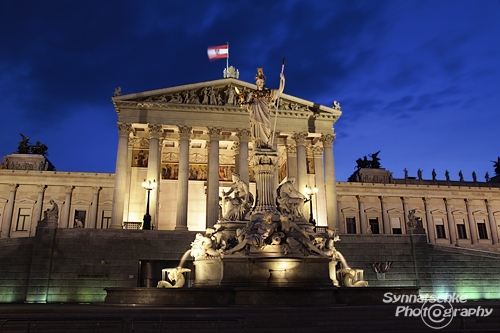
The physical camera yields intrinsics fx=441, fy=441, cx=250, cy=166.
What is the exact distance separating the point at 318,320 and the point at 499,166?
2992 inches

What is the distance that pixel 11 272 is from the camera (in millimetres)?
25656

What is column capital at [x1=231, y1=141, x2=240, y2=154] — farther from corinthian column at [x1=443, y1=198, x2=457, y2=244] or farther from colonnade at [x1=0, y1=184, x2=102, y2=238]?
corinthian column at [x1=443, y1=198, x2=457, y2=244]

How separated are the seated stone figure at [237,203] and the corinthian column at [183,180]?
17437 millimetres

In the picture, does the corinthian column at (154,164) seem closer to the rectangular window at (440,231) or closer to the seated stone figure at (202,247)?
the seated stone figure at (202,247)

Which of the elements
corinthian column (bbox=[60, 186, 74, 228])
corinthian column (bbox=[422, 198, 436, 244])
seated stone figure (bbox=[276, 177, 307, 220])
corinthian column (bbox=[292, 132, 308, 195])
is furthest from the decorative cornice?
corinthian column (bbox=[422, 198, 436, 244])

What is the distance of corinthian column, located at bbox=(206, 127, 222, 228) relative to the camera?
36.8 metres

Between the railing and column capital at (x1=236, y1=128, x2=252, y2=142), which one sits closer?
the railing

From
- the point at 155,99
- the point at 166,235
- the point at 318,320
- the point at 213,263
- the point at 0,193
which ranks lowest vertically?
the point at 318,320

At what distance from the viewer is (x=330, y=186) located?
40312mm

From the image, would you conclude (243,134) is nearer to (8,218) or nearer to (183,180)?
(183,180)

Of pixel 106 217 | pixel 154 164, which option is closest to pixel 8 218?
pixel 106 217

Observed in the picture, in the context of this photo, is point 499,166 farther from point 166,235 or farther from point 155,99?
point 166,235

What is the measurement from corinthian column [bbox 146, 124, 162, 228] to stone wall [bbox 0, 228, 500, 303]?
899cm

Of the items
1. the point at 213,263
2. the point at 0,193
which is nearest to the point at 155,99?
the point at 0,193
